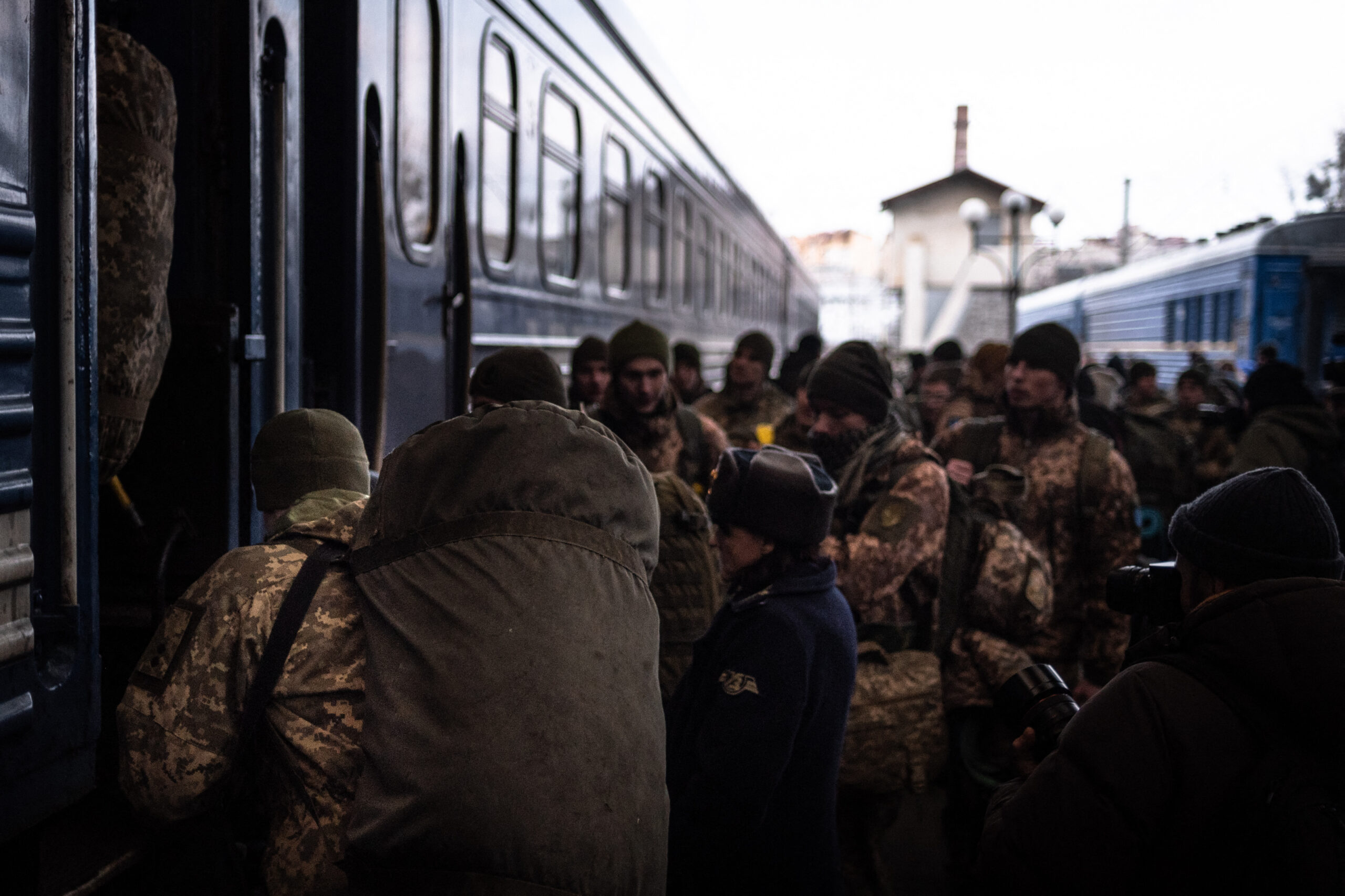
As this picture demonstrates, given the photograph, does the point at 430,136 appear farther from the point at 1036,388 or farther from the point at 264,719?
the point at 264,719

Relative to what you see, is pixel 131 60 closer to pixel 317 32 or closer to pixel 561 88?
pixel 317 32

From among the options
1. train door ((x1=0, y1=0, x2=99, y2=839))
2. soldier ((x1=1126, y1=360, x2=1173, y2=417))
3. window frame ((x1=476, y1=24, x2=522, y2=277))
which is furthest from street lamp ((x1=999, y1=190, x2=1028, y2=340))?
train door ((x1=0, y1=0, x2=99, y2=839))

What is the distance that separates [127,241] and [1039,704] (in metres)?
1.87

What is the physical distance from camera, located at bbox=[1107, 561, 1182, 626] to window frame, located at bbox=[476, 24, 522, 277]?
112 inches

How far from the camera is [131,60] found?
2.22 meters

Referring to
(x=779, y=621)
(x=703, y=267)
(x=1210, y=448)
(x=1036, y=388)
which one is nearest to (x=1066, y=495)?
(x=1036, y=388)

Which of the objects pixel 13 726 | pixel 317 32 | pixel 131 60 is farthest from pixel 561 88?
pixel 13 726

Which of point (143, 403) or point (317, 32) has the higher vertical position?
point (317, 32)

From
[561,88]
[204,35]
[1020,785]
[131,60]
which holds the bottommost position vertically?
[1020,785]

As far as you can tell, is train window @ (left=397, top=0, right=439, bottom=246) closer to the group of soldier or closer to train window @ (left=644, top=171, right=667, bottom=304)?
the group of soldier

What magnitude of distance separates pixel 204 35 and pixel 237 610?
1.69 meters

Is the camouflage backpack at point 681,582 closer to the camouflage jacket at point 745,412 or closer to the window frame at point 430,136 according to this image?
the window frame at point 430,136

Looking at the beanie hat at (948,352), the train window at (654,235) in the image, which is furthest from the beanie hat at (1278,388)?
the train window at (654,235)

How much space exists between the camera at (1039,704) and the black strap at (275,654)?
1195 millimetres
